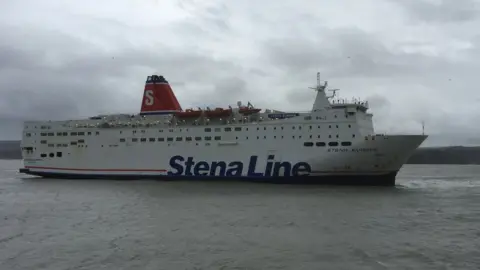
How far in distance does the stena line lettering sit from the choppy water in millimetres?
4894

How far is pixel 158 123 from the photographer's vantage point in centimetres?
3278

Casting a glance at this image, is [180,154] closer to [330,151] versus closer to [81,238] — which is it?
[330,151]

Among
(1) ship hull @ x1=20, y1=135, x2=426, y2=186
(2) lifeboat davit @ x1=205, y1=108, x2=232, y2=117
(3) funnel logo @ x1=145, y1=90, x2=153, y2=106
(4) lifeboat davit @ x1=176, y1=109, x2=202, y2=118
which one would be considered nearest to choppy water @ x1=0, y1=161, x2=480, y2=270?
(1) ship hull @ x1=20, y1=135, x2=426, y2=186

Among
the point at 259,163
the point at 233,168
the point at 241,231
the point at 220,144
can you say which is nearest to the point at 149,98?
the point at 220,144

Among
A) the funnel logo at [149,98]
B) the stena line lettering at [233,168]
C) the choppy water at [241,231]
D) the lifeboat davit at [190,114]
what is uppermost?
the funnel logo at [149,98]

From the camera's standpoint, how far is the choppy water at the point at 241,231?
33.9ft

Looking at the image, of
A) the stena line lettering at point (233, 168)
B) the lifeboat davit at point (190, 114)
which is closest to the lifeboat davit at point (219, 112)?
the lifeboat davit at point (190, 114)

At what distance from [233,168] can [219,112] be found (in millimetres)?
4078

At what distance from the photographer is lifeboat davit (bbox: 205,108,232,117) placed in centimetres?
3122

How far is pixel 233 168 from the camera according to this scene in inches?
1170

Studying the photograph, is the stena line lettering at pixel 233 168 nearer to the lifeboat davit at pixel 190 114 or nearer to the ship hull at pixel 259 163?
the ship hull at pixel 259 163

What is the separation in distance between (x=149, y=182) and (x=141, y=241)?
1874 cm

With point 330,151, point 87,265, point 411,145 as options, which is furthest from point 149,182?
point 87,265

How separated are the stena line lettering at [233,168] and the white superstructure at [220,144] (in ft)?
0.20
